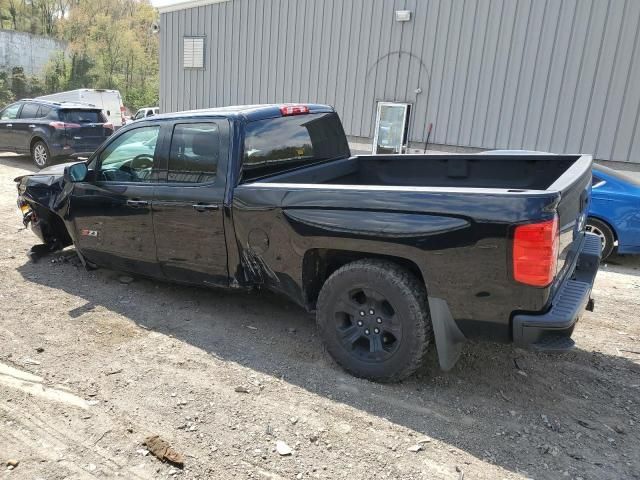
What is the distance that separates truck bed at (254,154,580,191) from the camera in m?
4.27

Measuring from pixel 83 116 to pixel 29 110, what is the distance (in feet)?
5.09

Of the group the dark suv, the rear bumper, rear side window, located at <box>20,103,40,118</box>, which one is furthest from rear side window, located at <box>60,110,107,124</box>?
the rear bumper

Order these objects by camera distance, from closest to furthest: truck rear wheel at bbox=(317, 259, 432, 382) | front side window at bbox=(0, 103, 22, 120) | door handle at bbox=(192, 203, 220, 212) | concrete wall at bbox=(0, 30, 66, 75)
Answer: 1. truck rear wheel at bbox=(317, 259, 432, 382)
2. door handle at bbox=(192, 203, 220, 212)
3. front side window at bbox=(0, 103, 22, 120)
4. concrete wall at bbox=(0, 30, 66, 75)

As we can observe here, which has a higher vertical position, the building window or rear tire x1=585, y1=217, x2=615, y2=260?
the building window

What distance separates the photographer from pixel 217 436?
2891 millimetres

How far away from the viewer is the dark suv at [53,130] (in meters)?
12.6

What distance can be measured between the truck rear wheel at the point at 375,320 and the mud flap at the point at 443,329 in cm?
9

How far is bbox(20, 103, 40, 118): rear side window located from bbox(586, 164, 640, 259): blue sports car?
12.7 metres

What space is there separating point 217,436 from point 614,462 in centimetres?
208

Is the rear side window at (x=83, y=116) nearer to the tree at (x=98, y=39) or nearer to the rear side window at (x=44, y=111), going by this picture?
the rear side window at (x=44, y=111)

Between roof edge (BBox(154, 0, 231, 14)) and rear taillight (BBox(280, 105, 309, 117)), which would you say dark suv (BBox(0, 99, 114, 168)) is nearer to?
roof edge (BBox(154, 0, 231, 14))

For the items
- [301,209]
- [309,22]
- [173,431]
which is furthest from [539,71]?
[173,431]

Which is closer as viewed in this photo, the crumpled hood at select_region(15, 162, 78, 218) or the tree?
the crumpled hood at select_region(15, 162, 78, 218)

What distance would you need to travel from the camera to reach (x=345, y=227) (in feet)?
10.8
